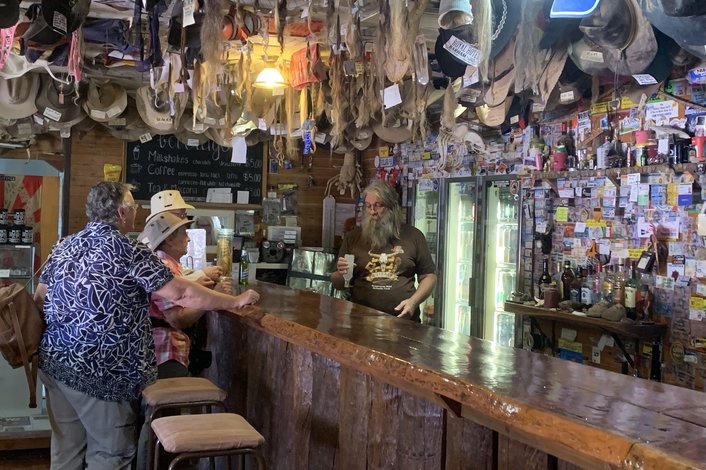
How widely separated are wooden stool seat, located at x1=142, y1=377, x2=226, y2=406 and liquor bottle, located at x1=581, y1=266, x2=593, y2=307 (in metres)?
3.13

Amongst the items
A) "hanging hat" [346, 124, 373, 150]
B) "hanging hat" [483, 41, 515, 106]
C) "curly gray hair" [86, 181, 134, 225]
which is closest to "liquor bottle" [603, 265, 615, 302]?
"hanging hat" [483, 41, 515, 106]

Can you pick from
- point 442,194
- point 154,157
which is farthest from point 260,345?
point 154,157

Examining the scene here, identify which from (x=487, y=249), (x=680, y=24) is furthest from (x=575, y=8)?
(x=487, y=249)

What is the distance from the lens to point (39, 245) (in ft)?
23.7

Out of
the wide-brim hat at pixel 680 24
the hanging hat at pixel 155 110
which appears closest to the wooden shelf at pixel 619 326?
the wide-brim hat at pixel 680 24

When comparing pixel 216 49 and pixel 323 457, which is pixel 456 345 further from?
pixel 216 49

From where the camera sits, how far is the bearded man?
4.66 meters

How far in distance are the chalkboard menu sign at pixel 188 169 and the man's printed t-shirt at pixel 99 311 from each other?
523cm

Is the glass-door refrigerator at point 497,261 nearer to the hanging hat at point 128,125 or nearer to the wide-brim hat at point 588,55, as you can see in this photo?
the wide-brim hat at point 588,55

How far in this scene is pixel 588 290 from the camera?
211 inches

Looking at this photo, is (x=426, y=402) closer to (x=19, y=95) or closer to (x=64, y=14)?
(x=64, y=14)

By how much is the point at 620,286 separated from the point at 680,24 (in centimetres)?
240

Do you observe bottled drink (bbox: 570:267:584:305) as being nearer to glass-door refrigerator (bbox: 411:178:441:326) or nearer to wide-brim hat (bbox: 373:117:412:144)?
glass-door refrigerator (bbox: 411:178:441:326)

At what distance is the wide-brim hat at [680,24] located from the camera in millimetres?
2951
